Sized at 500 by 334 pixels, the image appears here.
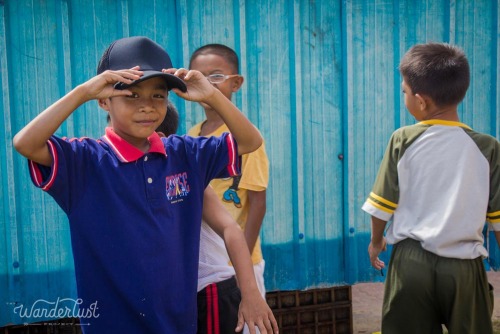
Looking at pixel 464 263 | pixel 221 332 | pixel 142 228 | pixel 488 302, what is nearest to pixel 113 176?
pixel 142 228

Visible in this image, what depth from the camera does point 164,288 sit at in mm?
2029

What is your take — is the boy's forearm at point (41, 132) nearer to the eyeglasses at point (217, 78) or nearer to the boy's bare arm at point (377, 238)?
the eyeglasses at point (217, 78)

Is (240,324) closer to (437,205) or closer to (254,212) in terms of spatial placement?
(254,212)

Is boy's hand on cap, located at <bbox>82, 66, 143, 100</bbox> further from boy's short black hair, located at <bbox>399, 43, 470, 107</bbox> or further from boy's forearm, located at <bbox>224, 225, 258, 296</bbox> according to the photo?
boy's short black hair, located at <bbox>399, 43, 470, 107</bbox>

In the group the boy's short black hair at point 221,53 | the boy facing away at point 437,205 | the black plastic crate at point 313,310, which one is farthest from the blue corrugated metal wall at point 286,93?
the boy facing away at point 437,205

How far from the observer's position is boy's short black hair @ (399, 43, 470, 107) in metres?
2.88

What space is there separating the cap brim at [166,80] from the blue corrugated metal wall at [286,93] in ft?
5.33

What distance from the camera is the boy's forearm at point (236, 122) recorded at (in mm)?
2160

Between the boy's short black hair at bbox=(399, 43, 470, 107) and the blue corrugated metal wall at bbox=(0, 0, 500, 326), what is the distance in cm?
114

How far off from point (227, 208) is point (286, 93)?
3.74 ft

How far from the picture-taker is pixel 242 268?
2184 millimetres

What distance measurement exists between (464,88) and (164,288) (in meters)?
1.76

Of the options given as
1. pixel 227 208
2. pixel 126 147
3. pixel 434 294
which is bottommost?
pixel 434 294

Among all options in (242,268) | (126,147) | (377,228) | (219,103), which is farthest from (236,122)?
(377,228)
